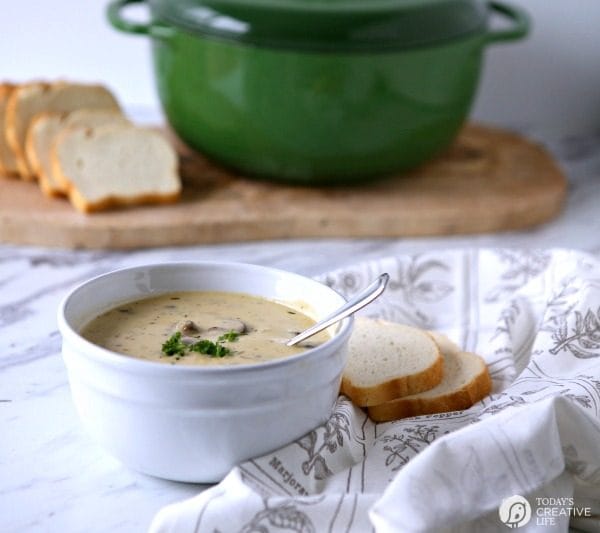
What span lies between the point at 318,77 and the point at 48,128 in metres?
0.60

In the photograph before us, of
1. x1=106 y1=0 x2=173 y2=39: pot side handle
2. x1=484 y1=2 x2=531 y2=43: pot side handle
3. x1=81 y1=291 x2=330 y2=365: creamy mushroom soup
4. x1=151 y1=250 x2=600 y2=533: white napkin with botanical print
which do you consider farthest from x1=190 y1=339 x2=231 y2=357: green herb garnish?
x1=484 y1=2 x2=531 y2=43: pot side handle

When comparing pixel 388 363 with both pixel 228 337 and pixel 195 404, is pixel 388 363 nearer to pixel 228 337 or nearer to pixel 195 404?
pixel 228 337

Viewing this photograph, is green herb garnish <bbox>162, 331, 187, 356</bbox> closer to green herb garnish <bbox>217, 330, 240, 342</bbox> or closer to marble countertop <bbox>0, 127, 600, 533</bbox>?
green herb garnish <bbox>217, 330, 240, 342</bbox>

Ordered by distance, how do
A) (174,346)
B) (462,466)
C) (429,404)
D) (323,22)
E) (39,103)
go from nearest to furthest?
(462,466) < (174,346) < (429,404) < (323,22) < (39,103)

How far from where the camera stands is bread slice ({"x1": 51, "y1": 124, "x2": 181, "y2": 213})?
81.7 inches

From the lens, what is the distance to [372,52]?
2008mm

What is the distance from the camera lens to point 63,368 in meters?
1.46

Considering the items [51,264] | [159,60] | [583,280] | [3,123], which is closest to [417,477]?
[583,280]

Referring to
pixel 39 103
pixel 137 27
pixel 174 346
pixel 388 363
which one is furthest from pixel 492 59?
pixel 174 346

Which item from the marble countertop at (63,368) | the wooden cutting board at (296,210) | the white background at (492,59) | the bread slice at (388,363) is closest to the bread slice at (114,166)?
the wooden cutting board at (296,210)

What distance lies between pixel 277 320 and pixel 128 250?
0.79m

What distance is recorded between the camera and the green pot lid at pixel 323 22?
199cm

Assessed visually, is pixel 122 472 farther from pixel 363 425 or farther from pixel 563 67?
pixel 563 67

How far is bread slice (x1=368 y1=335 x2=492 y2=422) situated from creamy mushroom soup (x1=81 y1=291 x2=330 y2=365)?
0.47 ft
